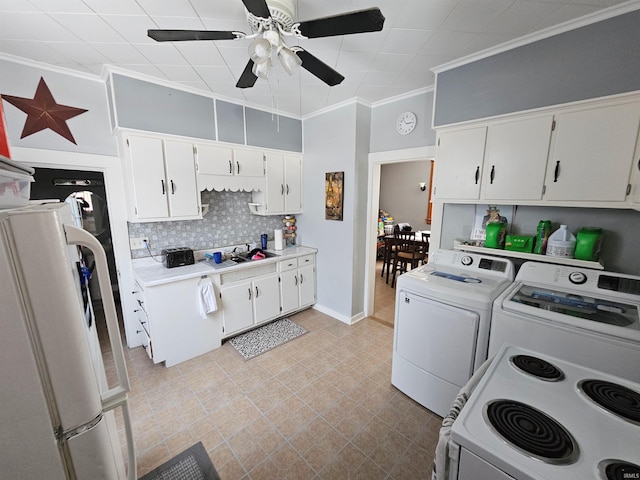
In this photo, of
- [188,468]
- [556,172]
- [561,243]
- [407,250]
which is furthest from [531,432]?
[407,250]

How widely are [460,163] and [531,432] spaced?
194cm

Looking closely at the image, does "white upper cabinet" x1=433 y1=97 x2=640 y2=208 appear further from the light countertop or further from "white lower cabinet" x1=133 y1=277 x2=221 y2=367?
"white lower cabinet" x1=133 y1=277 x2=221 y2=367

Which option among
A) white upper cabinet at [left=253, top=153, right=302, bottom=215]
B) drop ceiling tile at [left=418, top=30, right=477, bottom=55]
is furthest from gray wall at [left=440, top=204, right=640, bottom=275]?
white upper cabinet at [left=253, top=153, right=302, bottom=215]

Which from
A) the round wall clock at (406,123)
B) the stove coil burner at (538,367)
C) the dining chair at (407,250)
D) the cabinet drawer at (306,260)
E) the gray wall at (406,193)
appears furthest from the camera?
the gray wall at (406,193)

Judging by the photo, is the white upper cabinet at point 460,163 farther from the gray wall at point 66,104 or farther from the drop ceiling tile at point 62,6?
the gray wall at point 66,104

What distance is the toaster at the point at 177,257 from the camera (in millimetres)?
2684

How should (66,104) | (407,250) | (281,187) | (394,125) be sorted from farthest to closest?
(407,250), (281,187), (394,125), (66,104)

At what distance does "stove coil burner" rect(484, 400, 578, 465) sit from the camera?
77 centimetres

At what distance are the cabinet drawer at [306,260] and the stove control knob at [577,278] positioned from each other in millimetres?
2653

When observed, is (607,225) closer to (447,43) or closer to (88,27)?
(447,43)

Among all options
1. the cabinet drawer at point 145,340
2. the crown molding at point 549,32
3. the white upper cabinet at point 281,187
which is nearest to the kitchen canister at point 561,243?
the crown molding at point 549,32

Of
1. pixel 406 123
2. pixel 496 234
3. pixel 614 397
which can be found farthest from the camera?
pixel 406 123

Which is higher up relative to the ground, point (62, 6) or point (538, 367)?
point (62, 6)

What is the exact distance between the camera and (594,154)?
1637mm
